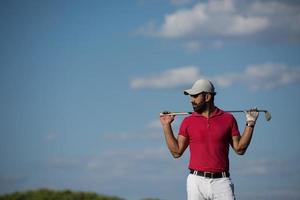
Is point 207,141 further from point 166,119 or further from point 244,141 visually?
point 166,119

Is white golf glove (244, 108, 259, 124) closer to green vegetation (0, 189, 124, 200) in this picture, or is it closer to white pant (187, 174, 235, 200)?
white pant (187, 174, 235, 200)

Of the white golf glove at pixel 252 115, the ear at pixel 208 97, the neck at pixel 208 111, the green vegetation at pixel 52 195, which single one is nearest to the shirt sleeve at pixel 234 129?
the white golf glove at pixel 252 115

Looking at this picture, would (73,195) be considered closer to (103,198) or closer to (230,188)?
(103,198)

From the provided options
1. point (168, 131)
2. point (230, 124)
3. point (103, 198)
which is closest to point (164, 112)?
point (168, 131)

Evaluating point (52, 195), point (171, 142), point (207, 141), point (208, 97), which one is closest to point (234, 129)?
point (207, 141)

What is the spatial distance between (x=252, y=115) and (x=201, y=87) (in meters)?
0.82

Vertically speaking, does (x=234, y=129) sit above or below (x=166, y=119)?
below

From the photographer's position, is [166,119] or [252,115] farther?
[166,119]

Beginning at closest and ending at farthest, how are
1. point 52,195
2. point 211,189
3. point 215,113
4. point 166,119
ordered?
1. point 211,189
2. point 215,113
3. point 166,119
4. point 52,195

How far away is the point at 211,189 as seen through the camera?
27.5ft

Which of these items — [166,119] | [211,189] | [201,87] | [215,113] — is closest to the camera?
[211,189]

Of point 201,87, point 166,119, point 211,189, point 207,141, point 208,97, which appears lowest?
point 211,189

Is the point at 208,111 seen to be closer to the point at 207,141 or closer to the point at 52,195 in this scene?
the point at 207,141

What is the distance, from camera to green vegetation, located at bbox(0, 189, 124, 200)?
18.3m
